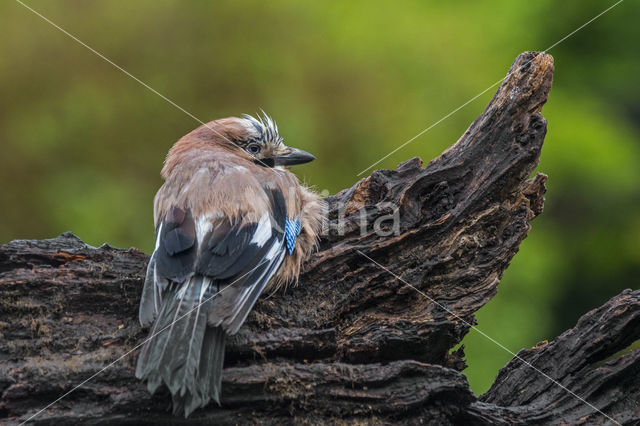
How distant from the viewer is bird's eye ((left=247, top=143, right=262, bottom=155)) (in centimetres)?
524

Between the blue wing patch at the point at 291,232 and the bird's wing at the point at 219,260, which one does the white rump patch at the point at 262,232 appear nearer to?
the bird's wing at the point at 219,260

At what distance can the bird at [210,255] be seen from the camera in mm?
3256

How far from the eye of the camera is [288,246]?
412cm

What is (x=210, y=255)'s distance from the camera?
368 cm

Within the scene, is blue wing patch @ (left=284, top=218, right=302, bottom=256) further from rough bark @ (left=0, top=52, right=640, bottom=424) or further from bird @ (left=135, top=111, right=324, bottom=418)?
rough bark @ (left=0, top=52, right=640, bottom=424)

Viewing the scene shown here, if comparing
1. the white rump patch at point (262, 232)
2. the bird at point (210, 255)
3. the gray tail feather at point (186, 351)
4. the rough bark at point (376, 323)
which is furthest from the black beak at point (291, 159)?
the gray tail feather at point (186, 351)

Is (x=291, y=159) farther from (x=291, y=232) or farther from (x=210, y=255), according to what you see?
(x=210, y=255)

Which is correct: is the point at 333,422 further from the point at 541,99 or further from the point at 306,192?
the point at 541,99

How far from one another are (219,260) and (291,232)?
657 mm

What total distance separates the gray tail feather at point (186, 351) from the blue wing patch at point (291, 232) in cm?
69

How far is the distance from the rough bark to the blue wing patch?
18 centimetres

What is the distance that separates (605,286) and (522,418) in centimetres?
416

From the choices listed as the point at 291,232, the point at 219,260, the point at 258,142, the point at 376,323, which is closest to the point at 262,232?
the point at 291,232

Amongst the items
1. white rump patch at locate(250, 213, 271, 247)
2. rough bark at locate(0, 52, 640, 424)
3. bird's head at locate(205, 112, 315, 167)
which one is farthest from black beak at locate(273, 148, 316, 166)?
white rump patch at locate(250, 213, 271, 247)
